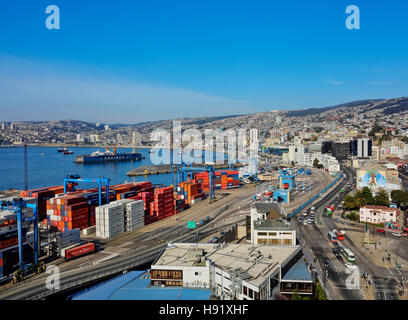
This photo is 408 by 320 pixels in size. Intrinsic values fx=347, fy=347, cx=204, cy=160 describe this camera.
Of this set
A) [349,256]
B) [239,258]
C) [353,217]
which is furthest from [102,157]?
[239,258]

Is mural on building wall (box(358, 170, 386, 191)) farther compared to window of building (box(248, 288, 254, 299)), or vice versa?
mural on building wall (box(358, 170, 386, 191))

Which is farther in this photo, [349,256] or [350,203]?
[350,203]

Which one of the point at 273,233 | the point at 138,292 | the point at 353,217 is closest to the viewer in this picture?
the point at 138,292

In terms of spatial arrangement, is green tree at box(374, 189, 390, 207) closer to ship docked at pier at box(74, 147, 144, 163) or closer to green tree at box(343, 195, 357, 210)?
green tree at box(343, 195, 357, 210)

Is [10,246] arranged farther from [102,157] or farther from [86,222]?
[102,157]

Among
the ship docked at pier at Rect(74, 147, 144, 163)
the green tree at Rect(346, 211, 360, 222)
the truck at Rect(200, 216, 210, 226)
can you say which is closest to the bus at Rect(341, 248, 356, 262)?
the green tree at Rect(346, 211, 360, 222)
